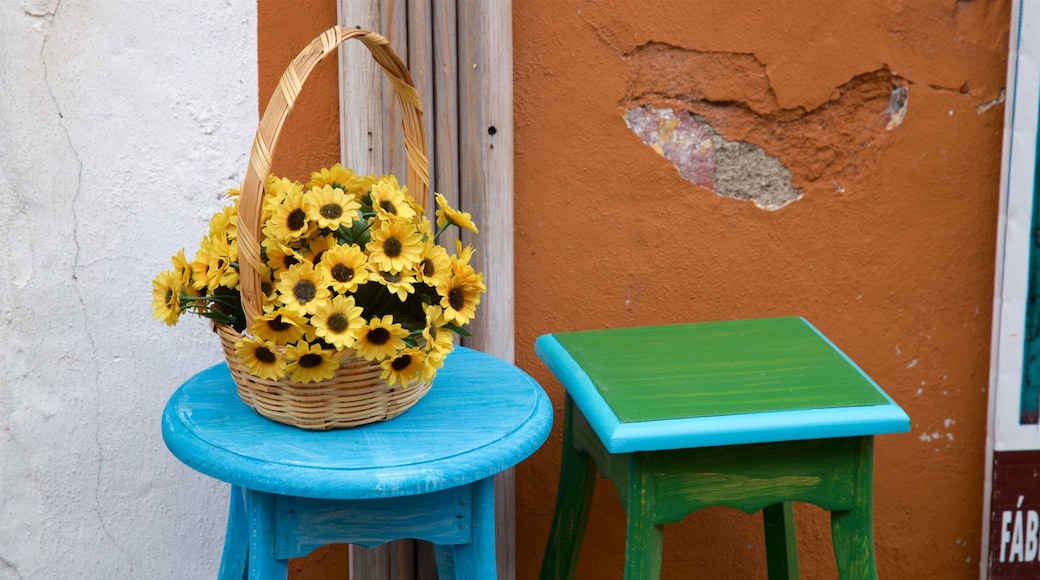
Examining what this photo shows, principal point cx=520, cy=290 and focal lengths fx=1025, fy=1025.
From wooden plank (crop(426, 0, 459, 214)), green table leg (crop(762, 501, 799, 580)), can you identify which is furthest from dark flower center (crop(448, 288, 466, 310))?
green table leg (crop(762, 501, 799, 580))

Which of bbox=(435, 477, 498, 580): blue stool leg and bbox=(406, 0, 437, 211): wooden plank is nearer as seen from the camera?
bbox=(435, 477, 498, 580): blue stool leg

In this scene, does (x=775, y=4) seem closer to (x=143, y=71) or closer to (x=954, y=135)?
(x=954, y=135)

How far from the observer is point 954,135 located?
2.20 m

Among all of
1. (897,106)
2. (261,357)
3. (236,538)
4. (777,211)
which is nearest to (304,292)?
(261,357)

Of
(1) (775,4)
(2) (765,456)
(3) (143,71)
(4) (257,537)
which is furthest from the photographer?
(1) (775,4)

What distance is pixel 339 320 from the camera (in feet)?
4.56

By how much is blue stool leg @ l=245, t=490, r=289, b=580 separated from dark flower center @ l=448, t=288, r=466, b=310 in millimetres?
371

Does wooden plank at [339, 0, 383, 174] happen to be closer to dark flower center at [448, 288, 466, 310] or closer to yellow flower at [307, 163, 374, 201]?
yellow flower at [307, 163, 374, 201]

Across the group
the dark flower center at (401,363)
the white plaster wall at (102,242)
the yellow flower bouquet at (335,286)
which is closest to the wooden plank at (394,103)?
the white plaster wall at (102,242)

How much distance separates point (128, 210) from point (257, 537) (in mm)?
788

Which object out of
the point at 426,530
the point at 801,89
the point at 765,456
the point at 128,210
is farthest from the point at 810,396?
the point at 128,210

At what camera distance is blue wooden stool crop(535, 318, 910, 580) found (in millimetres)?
1545

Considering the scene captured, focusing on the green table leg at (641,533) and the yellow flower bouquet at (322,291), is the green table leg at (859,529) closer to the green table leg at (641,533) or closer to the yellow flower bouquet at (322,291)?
the green table leg at (641,533)

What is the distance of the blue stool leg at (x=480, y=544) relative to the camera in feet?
4.81
